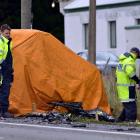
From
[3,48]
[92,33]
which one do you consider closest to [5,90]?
[3,48]

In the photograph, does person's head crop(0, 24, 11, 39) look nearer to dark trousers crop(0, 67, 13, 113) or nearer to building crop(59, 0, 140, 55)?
dark trousers crop(0, 67, 13, 113)

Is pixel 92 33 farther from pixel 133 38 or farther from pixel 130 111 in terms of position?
pixel 130 111

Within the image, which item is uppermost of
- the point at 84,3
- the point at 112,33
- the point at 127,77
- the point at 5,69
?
the point at 84,3

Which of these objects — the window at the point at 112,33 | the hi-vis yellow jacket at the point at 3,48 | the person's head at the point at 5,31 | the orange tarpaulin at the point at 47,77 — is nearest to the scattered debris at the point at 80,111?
the orange tarpaulin at the point at 47,77

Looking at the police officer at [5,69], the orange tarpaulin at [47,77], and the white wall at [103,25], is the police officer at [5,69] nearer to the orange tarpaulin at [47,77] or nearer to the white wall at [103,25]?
the orange tarpaulin at [47,77]

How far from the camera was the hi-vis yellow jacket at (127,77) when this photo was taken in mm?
13922

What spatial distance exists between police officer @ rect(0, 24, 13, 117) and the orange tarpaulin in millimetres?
480

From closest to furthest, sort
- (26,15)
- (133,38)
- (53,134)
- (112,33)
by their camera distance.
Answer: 1. (53,134)
2. (26,15)
3. (133,38)
4. (112,33)

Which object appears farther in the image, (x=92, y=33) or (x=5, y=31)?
(x=92, y=33)

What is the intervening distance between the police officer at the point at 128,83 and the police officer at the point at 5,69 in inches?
88.1

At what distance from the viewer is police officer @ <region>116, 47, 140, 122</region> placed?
13961 millimetres

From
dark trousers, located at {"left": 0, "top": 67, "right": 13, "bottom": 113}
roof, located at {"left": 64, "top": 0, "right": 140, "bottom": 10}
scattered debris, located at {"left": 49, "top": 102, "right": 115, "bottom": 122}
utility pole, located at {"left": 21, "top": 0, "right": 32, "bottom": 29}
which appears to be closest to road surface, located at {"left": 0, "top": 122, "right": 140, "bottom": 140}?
dark trousers, located at {"left": 0, "top": 67, "right": 13, "bottom": 113}

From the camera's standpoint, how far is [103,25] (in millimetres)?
37750

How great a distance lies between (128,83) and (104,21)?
77.9 feet
